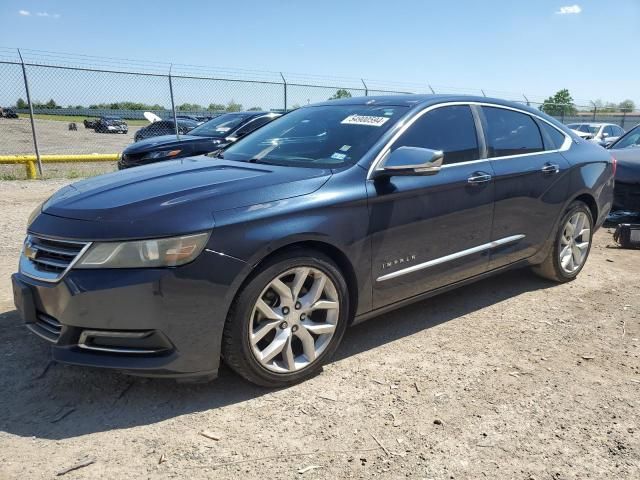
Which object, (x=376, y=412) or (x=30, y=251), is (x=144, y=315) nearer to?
(x=30, y=251)

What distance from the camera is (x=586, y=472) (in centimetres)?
236

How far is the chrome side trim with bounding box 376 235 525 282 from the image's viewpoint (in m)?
3.38

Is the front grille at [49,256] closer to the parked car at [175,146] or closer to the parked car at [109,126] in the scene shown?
the parked car at [175,146]

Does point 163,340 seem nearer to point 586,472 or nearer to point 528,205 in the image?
point 586,472

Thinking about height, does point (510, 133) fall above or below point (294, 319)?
above

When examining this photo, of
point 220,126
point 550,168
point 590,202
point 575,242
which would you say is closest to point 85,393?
point 550,168

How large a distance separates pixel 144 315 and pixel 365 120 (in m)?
1.99

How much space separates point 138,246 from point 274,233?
669mm

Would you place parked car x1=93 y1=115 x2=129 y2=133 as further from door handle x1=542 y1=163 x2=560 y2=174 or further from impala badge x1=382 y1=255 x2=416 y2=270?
impala badge x1=382 y1=255 x2=416 y2=270

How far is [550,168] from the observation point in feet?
14.5

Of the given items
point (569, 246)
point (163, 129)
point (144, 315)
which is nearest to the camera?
point (144, 315)

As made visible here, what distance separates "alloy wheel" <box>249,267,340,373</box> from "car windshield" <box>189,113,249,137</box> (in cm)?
681

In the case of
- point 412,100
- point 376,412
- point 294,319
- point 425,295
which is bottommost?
point 376,412

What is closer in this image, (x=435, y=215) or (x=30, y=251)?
(x=30, y=251)
